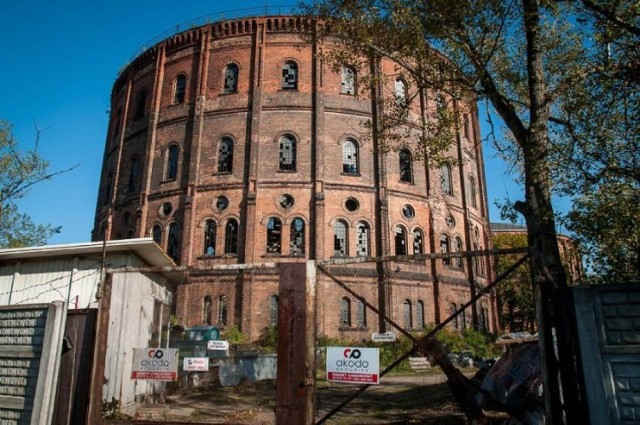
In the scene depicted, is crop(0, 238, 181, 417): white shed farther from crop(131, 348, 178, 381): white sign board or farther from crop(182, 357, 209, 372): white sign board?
crop(131, 348, 178, 381): white sign board

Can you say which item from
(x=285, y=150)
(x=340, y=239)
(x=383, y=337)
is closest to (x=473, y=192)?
(x=340, y=239)

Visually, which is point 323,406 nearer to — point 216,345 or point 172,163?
point 216,345

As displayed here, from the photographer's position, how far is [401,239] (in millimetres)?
A: 23031

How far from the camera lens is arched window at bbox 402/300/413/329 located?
Result: 2147cm

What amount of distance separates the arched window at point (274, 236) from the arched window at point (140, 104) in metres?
11.6

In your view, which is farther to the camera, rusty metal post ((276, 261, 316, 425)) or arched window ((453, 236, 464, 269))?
arched window ((453, 236, 464, 269))

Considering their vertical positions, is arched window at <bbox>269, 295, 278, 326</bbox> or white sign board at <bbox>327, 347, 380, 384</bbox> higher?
arched window at <bbox>269, 295, 278, 326</bbox>

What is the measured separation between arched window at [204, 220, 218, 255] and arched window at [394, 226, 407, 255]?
29.3 feet

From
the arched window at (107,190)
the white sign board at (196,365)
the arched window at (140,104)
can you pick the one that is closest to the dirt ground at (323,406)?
the white sign board at (196,365)

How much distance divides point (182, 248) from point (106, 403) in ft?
46.1

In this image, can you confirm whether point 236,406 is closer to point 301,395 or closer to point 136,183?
point 301,395

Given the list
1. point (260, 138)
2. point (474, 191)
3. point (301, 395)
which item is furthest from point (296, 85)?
point (301, 395)

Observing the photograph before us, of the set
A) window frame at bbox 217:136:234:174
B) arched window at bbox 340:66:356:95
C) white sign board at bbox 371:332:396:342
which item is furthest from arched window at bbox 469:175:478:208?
window frame at bbox 217:136:234:174

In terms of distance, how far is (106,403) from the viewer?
8398mm
